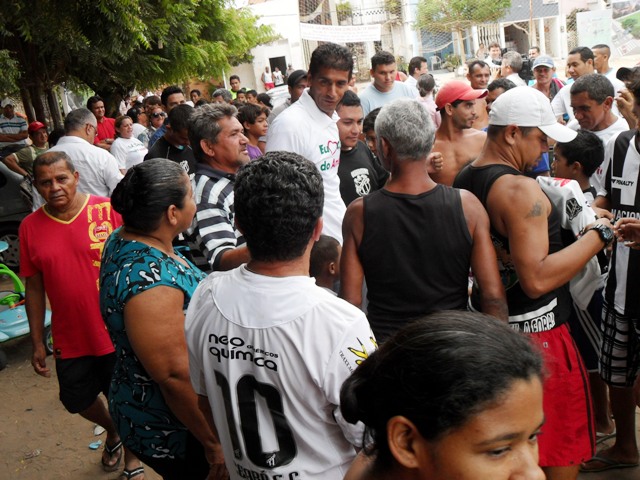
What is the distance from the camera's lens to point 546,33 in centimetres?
4303

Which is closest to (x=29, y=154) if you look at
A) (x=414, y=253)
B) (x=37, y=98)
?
(x=37, y=98)

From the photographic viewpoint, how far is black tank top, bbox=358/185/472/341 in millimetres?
2586

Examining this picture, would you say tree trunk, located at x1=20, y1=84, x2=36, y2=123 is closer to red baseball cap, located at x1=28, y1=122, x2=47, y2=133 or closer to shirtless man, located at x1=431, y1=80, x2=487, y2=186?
red baseball cap, located at x1=28, y1=122, x2=47, y2=133

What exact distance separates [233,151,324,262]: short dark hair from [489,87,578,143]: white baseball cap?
124 centimetres

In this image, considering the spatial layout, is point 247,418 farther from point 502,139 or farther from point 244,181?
point 502,139

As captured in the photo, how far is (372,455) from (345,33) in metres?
15.5

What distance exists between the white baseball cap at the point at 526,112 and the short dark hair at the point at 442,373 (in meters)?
1.61

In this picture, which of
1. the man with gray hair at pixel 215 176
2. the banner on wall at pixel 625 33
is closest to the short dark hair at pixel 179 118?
the man with gray hair at pixel 215 176

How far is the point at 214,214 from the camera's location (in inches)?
125

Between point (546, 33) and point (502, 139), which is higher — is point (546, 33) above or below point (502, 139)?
above

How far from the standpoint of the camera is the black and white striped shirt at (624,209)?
10.7 ft

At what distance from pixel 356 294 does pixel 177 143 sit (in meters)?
3.09

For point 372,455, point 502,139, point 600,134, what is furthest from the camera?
point 600,134

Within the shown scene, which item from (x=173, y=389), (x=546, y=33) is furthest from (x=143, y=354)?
(x=546, y=33)
